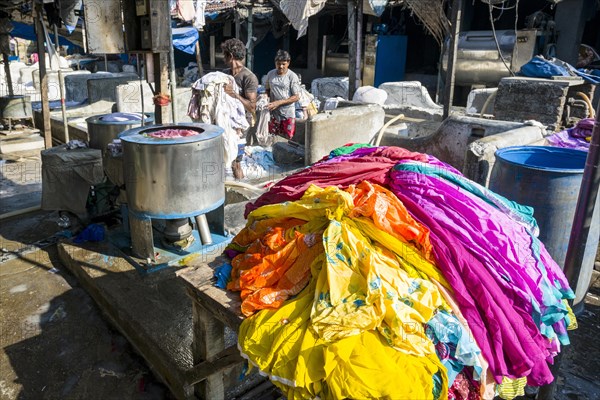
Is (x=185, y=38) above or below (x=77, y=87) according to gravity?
above

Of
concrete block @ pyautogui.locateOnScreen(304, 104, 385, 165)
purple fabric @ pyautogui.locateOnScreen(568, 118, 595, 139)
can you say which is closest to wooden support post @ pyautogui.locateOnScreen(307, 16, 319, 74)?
concrete block @ pyautogui.locateOnScreen(304, 104, 385, 165)

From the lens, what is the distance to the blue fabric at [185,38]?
48.7 ft

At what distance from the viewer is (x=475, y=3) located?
13266 millimetres

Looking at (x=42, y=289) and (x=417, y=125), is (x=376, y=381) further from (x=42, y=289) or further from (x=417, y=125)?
(x=417, y=125)

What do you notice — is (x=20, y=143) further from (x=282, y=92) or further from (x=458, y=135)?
(x=458, y=135)

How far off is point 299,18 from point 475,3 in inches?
236

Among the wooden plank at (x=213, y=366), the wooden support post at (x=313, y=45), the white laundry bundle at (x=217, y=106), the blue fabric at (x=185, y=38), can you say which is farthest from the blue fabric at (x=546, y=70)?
the blue fabric at (x=185, y=38)

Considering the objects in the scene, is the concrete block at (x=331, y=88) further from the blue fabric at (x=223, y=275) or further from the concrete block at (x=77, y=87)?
the blue fabric at (x=223, y=275)

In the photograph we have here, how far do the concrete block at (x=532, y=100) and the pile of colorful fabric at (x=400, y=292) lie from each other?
430cm

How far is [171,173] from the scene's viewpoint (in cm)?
380

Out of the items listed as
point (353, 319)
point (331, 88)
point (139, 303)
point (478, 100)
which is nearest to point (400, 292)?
point (353, 319)

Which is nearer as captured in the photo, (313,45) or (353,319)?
(353,319)

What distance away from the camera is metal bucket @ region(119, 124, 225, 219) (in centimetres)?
375

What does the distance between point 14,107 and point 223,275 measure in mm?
10362
